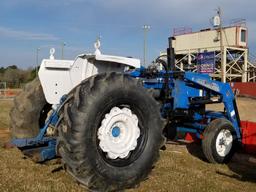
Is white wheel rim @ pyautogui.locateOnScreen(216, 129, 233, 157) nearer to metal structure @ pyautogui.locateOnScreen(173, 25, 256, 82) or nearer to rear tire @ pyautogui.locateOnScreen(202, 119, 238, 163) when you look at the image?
rear tire @ pyautogui.locateOnScreen(202, 119, 238, 163)

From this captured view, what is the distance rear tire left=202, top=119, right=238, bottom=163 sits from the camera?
772 centimetres

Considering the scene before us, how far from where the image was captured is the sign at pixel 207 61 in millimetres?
55125

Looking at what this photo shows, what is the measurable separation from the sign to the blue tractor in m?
48.0

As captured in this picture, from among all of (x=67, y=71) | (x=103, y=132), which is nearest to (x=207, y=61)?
(x=67, y=71)

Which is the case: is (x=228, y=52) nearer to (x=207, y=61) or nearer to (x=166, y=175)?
(x=207, y=61)

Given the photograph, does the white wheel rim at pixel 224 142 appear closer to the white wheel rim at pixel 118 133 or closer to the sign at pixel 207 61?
the white wheel rim at pixel 118 133

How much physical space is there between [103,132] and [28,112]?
1.84 meters

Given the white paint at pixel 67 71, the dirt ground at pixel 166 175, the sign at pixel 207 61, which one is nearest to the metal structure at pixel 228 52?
the sign at pixel 207 61

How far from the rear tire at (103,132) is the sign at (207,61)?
164ft

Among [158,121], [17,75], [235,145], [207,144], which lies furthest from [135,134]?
[17,75]

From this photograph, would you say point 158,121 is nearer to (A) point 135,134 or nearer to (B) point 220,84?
(A) point 135,134

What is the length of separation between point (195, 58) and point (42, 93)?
5306 centimetres

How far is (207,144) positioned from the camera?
7.75m

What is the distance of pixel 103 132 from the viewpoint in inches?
202
